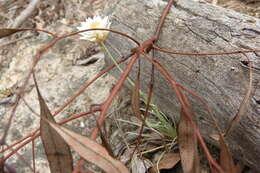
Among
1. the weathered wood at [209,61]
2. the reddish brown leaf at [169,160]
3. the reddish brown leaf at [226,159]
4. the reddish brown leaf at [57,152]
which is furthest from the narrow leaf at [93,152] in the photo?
the reddish brown leaf at [169,160]

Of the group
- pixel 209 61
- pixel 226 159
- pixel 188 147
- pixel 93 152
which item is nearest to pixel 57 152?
pixel 93 152

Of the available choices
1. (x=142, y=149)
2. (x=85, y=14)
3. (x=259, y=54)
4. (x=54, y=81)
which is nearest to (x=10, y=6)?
(x=85, y=14)

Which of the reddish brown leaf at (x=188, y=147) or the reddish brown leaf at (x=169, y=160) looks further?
the reddish brown leaf at (x=169, y=160)

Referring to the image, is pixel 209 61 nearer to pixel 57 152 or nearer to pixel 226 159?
pixel 226 159

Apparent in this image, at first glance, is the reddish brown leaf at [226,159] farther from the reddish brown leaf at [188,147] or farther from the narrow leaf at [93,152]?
Answer: the narrow leaf at [93,152]

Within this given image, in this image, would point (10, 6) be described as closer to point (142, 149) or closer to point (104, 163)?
point (142, 149)

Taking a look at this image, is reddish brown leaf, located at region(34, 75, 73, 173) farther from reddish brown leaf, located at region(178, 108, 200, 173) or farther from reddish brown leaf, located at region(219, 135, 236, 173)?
reddish brown leaf, located at region(219, 135, 236, 173)
